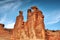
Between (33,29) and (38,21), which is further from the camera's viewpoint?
(38,21)

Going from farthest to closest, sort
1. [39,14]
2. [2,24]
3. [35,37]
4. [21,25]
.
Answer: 1. [2,24]
2. [21,25]
3. [39,14]
4. [35,37]

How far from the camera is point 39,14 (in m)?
64.2

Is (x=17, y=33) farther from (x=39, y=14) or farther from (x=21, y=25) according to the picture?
(x=39, y=14)

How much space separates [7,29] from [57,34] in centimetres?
2513

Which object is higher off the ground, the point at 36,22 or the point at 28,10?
the point at 28,10

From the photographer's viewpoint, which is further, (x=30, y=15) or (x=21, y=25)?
(x=21, y=25)

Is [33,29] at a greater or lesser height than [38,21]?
lesser

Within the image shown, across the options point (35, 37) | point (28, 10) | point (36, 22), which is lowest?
point (35, 37)

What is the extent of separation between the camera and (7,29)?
8412 cm

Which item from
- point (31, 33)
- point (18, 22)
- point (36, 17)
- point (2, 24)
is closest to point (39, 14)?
point (36, 17)

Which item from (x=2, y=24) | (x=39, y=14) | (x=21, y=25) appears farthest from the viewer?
(x=2, y=24)

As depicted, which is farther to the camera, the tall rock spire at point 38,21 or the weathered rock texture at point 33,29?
the tall rock spire at point 38,21

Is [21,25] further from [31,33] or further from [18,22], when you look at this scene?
[31,33]

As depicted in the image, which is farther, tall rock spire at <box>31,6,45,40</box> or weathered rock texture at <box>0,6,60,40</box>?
tall rock spire at <box>31,6,45,40</box>
